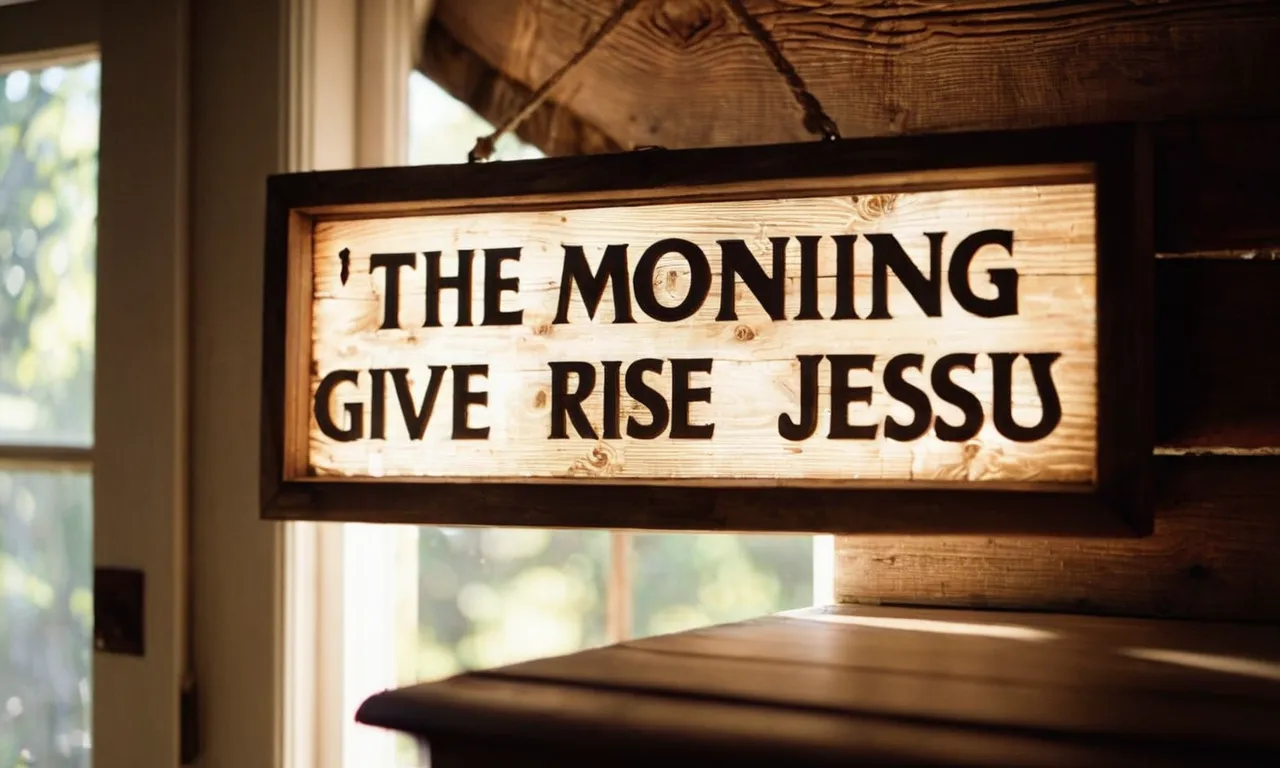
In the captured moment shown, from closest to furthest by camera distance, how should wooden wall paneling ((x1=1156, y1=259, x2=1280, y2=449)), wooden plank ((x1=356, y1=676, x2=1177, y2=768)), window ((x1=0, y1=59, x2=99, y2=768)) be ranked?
1. wooden plank ((x1=356, y1=676, x2=1177, y2=768))
2. wooden wall paneling ((x1=1156, y1=259, x2=1280, y2=449))
3. window ((x1=0, y1=59, x2=99, y2=768))

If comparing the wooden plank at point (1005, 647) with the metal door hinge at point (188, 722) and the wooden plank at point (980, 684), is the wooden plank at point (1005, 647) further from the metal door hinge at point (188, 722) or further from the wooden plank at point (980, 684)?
A: the metal door hinge at point (188, 722)

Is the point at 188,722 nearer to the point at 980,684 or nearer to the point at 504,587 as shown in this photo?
the point at 504,587

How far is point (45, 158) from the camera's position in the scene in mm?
1397

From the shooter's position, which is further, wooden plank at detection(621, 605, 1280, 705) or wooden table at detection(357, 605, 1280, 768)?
wooden plank at detection(621, 605, 1280, 705)

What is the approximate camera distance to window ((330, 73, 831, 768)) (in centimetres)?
117

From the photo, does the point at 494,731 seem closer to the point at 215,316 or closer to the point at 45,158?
the point at 215,316

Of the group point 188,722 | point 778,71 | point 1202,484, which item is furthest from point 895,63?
point 188,722

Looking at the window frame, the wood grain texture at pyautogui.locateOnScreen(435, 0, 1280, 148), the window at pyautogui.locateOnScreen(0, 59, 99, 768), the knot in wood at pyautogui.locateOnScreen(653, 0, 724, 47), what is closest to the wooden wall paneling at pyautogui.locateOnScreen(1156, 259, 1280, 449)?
the wood grain texture at pyautogui.locateOnScreen(435, 0, 1280, 148)

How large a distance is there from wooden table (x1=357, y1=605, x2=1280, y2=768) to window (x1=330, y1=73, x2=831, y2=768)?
349 mm

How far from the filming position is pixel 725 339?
85cm

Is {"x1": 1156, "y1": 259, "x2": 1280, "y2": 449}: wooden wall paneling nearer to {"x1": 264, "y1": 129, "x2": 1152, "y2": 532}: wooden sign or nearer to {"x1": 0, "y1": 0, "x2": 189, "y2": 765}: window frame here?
{"x1": 264, "y1": 129, "x2": 1152, "y2": 532}: wooden sign

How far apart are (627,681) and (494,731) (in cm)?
10

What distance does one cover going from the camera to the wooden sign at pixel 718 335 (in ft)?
2.60

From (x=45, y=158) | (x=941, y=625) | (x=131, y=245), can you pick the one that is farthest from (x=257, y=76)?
(x=941, y=625)
